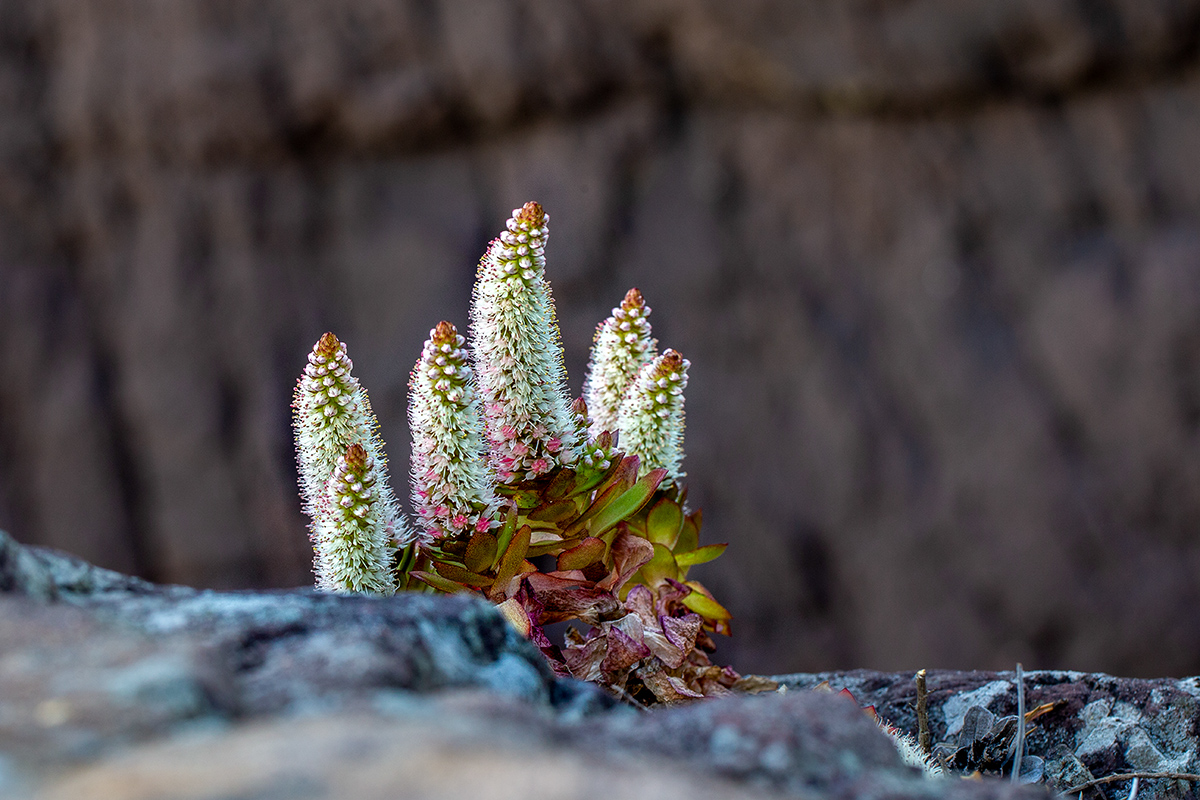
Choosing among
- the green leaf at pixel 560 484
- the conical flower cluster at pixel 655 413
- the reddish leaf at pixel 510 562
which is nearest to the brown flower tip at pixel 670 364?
the conical flower cluster at pixel 655 413

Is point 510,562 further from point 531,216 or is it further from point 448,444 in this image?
point 531,216

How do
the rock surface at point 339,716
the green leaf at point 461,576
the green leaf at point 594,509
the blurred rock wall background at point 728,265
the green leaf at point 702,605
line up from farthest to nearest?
1. the blurred rock wall background at point 728,265
2. the green leaf at point 702,605
3. the green leaf at point 594,509
4. the green leaf at point 461,576
5. the rock surface at point 339,716

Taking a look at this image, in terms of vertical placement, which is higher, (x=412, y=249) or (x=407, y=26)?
(x=407, y=26)

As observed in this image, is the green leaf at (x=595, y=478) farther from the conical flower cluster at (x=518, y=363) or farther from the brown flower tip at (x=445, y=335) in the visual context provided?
the brown flower tip at (x=445, y=335)

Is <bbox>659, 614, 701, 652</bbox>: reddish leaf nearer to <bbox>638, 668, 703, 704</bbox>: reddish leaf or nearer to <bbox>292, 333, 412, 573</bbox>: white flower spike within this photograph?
<bbox>638, 668, 703, 704</bbox>: reddish leaf

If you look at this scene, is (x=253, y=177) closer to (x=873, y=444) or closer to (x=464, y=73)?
(x=464, y=73)

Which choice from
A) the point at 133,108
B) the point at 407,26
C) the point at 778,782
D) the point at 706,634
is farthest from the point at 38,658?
the point at 133,108
